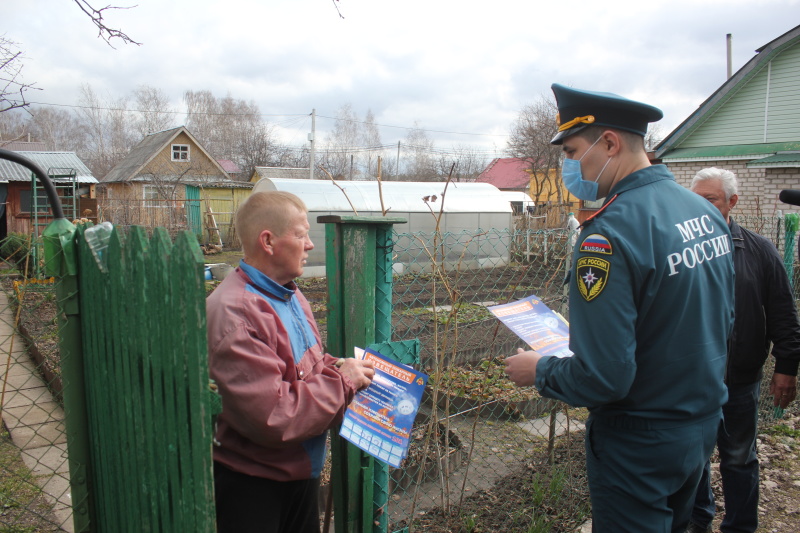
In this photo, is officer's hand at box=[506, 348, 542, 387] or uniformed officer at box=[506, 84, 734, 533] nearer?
uniformed officer at box=[506, 84, 734, 533]

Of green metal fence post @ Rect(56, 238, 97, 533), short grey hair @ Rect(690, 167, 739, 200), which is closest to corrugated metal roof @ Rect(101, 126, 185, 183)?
green metal fence post @ Rect(56, 238, 97, 533)

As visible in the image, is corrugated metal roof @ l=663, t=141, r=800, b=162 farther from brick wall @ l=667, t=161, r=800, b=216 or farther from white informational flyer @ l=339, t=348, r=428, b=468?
white informational flyer @ l=339, t=348, r=428, b=468

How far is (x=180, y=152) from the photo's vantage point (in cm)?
3594

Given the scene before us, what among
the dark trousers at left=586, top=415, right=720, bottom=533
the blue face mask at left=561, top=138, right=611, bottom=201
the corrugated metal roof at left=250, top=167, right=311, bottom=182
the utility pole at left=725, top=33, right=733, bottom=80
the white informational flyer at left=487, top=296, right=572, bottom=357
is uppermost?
the utility pole at left=725, top=33, right=733, bottom=80

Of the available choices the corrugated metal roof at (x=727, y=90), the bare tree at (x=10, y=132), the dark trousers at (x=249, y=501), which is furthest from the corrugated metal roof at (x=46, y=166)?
the dark trousers at (x=249, y=501)

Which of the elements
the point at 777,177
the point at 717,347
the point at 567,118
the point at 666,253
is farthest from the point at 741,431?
the point at 777,177

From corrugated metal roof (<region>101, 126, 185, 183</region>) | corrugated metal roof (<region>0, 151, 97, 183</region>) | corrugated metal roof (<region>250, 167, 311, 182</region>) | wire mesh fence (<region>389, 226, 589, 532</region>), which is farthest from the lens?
corrugated metal roof (<region>250, 167, 311, 182</region>)

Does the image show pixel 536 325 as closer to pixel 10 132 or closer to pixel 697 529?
pixel 697 529

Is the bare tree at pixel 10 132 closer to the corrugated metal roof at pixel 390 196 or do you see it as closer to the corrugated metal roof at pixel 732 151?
the corrugated metal roof at pixel 390 196

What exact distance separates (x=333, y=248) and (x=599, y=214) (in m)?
0.99

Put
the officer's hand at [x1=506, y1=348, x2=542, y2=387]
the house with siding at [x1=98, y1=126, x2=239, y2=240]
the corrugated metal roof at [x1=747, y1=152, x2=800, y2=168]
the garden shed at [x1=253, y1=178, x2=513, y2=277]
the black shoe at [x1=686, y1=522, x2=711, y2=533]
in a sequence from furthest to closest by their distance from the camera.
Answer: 1. the house with siding at [x1=98, y1=126, x2=239, y2=240]
2. the garden shed at [x1=253, y1=178, x2=513, y2=277]
3. the corrugated metal roof at [x1=747, y1=152, x2=800, y2=168]
4. the black shoe at [x1=686, y1=522, x2=711, y2=533]
5. the officer's hand at [x1=506, y1=348, x2=542, y2=387]

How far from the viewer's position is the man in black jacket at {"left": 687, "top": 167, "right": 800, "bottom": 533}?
9.73ft

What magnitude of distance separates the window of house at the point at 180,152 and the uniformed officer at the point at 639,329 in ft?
123

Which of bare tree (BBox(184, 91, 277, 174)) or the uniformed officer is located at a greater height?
bare tree (BBox(184, 91, 277, 174))
